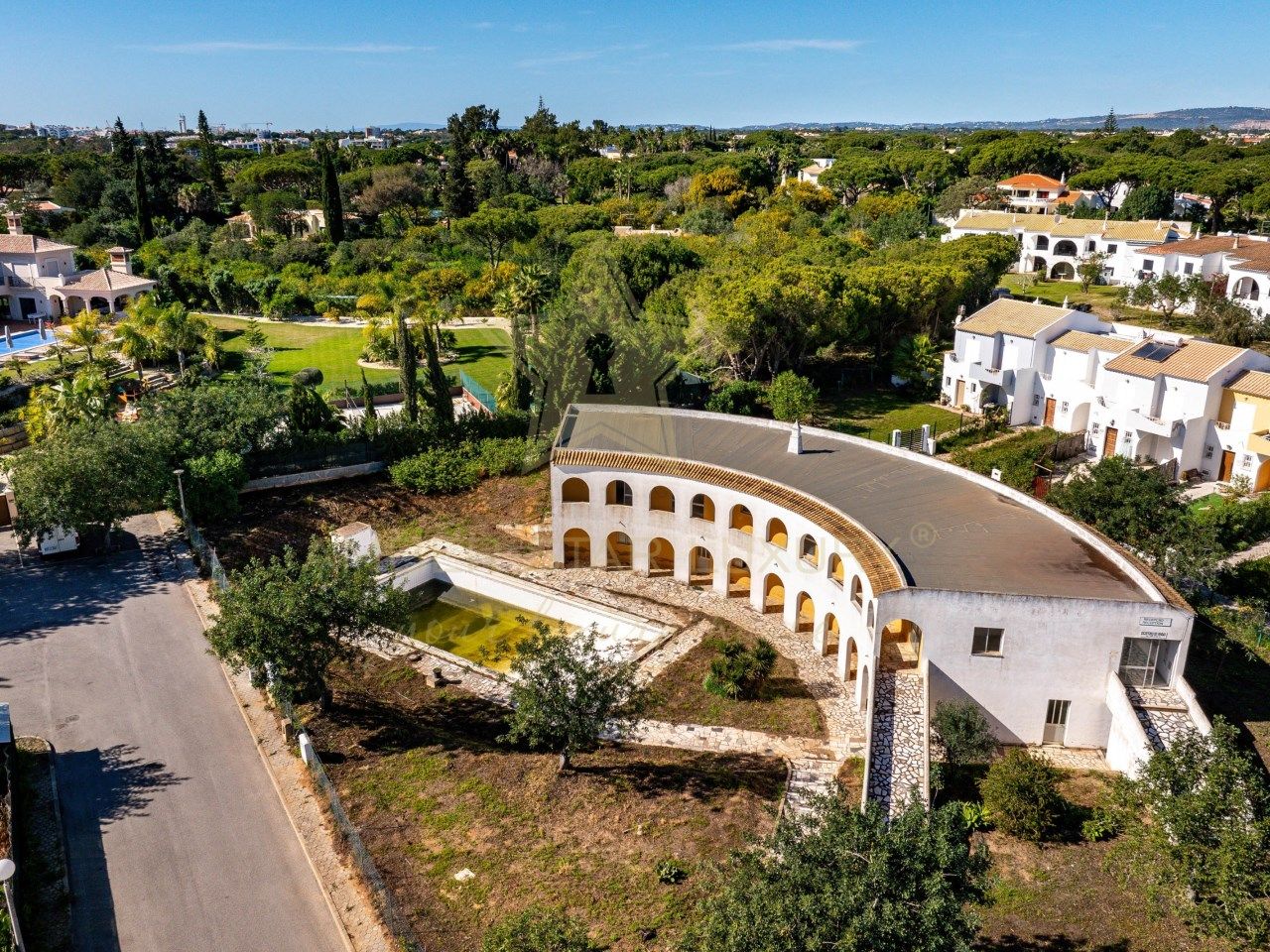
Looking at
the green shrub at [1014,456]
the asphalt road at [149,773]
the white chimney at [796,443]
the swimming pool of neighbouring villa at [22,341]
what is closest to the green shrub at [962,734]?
the white chimney at [796,443]

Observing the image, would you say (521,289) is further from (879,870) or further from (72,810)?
(879,870)

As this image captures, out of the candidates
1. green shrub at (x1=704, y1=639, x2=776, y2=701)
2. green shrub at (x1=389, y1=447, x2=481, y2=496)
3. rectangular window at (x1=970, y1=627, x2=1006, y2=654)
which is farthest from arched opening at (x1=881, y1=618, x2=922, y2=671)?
green shrub at (x1=389, y1=447, x2=481, y2=496)

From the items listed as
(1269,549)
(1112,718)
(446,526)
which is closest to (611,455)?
(446,526)

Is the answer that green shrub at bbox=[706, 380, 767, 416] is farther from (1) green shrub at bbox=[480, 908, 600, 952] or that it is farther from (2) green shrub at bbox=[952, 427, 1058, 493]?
(1) green shrub at bbox=[480, 908, 600, 952]

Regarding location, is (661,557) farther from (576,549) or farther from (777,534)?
(777,534)

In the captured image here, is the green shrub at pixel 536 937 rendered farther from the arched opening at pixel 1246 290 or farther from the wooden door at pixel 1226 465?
the arched opening at pixel 1246 290

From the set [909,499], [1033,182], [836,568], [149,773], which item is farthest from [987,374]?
[1033,182]
